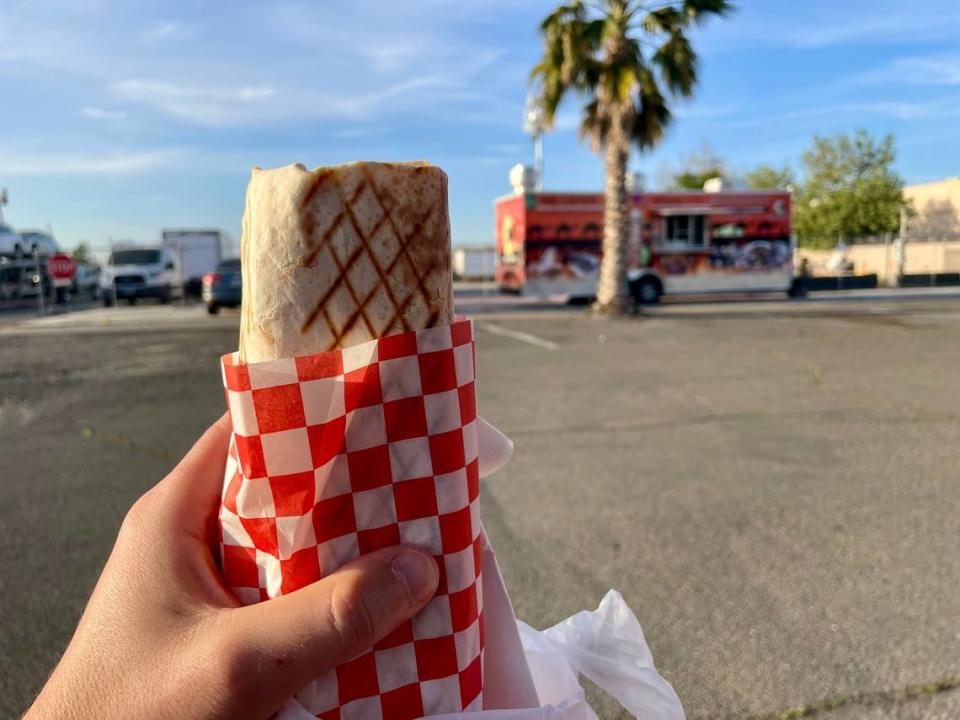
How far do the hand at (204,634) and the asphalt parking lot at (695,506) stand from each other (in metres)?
1.47

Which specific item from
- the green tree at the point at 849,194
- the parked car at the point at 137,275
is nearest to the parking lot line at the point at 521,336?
the parked car at the point at 137,275

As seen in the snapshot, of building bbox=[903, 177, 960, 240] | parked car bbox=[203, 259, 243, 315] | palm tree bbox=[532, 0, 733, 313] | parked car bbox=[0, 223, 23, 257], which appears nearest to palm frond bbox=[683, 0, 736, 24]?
palm tree bbox=[532, 0, 733, 313]

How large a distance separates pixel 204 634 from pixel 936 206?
5383cm

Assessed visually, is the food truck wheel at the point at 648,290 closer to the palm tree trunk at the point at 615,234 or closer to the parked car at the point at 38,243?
the palm tree trunk at the point at 615,234

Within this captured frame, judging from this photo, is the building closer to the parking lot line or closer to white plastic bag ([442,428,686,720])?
the parking lot line

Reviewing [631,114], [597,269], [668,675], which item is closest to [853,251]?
[597,269]

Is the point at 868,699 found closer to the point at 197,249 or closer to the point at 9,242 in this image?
the point at 9,242

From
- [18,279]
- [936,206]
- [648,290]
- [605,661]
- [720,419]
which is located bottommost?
[720,419]

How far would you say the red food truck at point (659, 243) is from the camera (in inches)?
794

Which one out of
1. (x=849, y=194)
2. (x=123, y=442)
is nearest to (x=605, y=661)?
(x=123, y=442)

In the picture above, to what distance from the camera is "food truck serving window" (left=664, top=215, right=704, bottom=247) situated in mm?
21078

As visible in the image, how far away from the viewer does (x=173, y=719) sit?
3.23 feet

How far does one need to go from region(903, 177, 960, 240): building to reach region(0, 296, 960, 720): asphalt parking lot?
4145cm

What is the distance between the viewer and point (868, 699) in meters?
2.13
